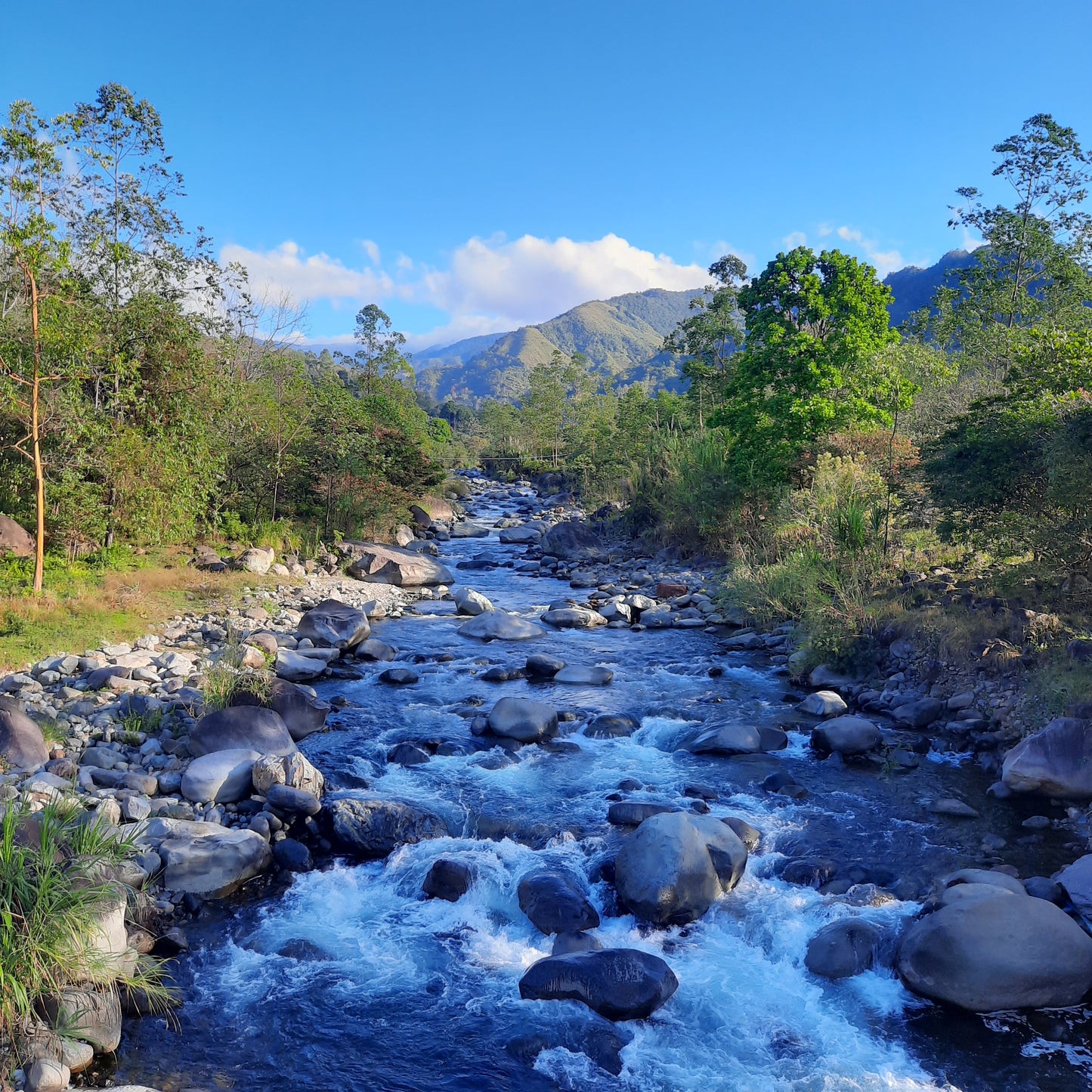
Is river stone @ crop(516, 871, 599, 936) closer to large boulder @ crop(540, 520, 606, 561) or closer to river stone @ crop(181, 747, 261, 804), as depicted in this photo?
river stone @ crop(181, 747, 261, 804)

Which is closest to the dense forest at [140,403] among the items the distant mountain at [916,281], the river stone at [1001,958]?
the river stone at [1001,958]

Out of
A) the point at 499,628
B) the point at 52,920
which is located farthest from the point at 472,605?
the point at 52,920

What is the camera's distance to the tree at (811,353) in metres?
20.0

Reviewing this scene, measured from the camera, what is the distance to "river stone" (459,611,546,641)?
16.7 metres

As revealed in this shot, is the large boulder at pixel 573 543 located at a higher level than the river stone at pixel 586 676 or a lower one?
higher

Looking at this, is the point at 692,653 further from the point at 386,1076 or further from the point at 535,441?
the point at 535,441

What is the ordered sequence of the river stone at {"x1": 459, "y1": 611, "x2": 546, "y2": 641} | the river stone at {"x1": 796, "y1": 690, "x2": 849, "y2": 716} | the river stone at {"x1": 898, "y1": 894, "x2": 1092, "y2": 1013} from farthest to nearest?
the river stone at {"x1": 459, "y1": 611, "x2": 546, "y2": 641}
the river stone at {"x1": 796, "y1": 690, "x2": 849, "y2": 716}
the river stone at {"x1": 898, "y1": 894, "x2": 1092, "y2": 1013}

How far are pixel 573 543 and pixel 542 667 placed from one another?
13.0 metres

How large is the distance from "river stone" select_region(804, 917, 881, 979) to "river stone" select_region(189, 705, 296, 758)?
20.6 feet

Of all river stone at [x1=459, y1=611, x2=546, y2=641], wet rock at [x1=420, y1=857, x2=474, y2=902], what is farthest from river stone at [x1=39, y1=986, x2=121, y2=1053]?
river stone at [x1=459, y1=611, x2=546, y2=641]

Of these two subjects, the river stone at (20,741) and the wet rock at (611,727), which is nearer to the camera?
the river stone at (20,741)

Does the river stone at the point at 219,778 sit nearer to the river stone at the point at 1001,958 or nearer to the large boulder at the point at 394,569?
the river stone at the point at 1001,958

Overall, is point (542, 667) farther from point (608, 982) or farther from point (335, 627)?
point (608, 982)

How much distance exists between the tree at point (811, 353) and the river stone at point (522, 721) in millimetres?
11847
